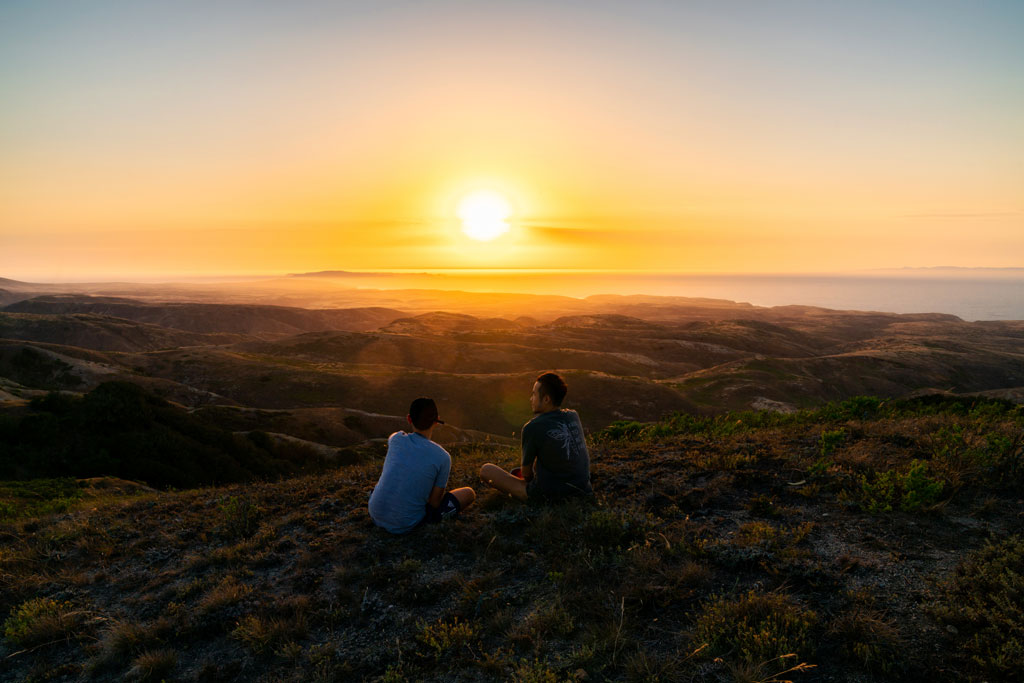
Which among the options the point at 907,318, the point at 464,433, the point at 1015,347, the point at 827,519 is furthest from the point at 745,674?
the point at 907,318

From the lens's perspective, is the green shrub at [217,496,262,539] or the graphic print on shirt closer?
the graphic print on shirt

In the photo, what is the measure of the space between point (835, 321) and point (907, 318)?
46.2 meters

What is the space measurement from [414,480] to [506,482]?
64.7 inches

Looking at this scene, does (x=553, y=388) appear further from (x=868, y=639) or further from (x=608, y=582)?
(x=868, y=639)

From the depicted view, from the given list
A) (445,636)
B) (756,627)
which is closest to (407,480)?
(445,636)

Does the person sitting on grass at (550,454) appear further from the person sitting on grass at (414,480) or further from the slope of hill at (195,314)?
the slope of hill at (195,314)

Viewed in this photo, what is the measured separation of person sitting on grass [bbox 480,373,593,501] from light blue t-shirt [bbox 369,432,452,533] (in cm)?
131

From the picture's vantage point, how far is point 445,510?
7.79m

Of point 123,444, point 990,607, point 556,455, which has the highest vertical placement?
point 556,455

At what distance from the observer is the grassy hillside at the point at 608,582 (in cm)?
438

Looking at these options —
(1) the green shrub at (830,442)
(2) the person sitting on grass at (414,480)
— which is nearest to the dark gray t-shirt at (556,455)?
(2) the person sitting on grass at (414,480)

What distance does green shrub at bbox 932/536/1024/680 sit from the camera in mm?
3756

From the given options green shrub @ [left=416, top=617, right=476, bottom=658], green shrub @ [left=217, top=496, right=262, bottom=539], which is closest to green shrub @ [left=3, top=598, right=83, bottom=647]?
green shrub @ [left=217, top=496, right=262, bottom=539]

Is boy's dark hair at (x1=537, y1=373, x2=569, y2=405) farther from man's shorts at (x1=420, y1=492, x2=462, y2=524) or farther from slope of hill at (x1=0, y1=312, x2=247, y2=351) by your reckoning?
slope of hill at (x1=0, y1=312, x2=247, y2=351)
